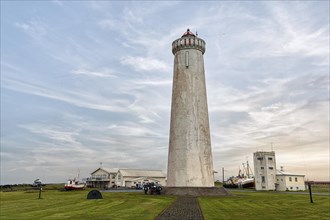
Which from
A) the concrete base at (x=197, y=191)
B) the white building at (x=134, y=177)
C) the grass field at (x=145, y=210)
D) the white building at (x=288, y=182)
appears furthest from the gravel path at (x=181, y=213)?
the white building at (x=134, y=177)

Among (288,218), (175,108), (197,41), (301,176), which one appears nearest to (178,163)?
(175,108)

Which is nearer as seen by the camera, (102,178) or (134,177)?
(134,177)

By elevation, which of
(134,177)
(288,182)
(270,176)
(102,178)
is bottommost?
(288,182)

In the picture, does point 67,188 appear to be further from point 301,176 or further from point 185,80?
point 301,176

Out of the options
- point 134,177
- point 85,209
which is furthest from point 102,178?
point 85,209

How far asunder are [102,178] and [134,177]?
31.4 feet

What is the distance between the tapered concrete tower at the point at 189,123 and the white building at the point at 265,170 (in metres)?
30.0

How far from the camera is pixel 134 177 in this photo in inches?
3270

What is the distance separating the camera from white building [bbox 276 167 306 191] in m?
58.0

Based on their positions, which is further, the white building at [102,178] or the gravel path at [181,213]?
the white building at [102,178]

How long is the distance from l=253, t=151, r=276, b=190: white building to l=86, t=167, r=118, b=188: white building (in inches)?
1640

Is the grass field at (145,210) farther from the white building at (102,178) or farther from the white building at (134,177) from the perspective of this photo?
the white building at (102,178)

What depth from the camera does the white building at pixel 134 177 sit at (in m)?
80.8

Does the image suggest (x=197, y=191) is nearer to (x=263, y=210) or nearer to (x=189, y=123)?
(x=189, y=123)
